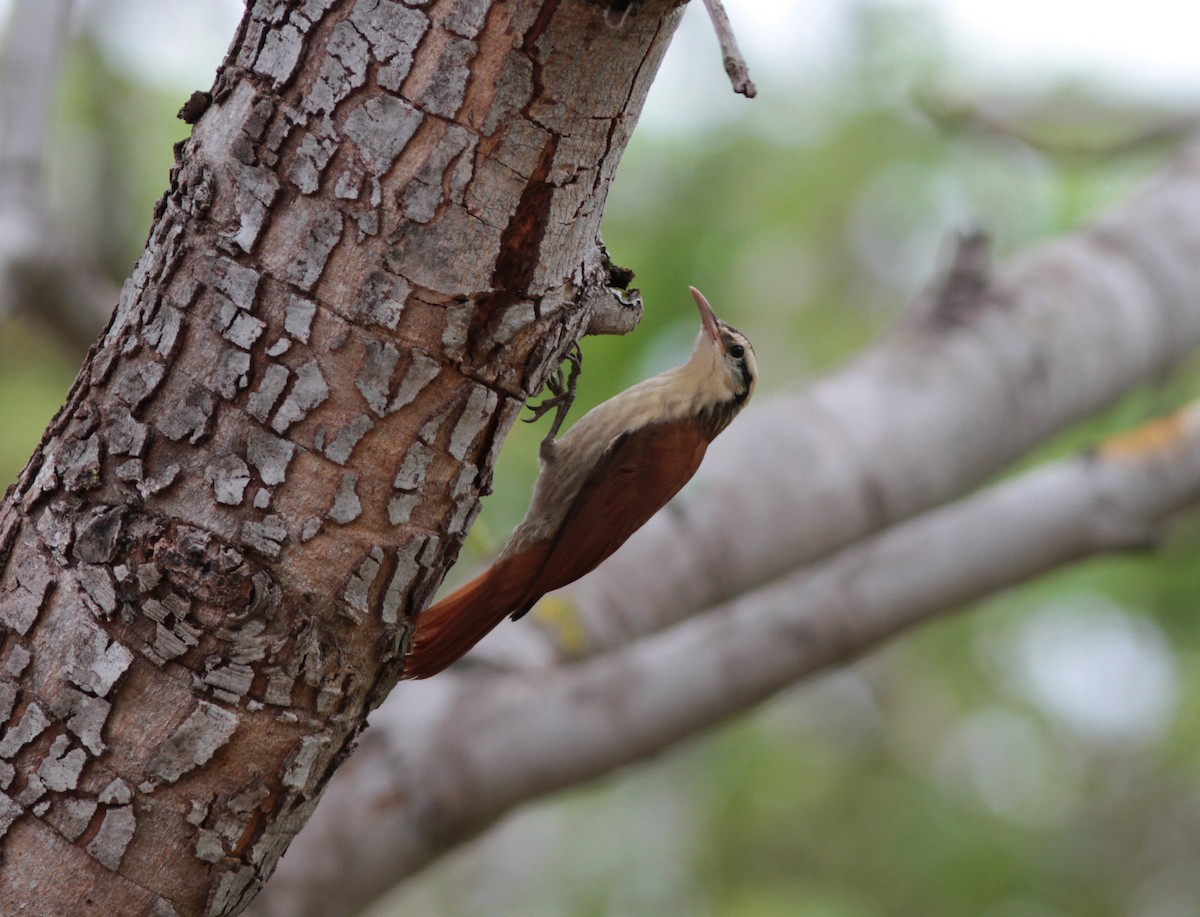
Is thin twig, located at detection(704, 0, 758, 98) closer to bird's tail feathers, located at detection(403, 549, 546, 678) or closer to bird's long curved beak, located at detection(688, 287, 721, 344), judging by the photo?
bird's tail feathers, located at detection(403, 549, 546, 678)

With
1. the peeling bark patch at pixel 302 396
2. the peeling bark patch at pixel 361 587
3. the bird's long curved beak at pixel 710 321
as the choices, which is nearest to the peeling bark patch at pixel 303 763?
the peeling bark patch at pixel 361 587

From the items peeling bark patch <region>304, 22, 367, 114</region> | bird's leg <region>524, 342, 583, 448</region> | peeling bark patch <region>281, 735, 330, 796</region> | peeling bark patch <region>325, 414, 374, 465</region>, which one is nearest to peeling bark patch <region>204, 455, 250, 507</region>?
peeling bark patch <region>325, 414, 374, 465</region>

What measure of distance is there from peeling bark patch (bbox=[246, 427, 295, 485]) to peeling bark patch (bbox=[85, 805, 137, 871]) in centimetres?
49

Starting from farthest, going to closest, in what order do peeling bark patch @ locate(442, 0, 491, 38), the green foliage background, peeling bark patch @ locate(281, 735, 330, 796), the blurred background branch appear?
the green foliage background → the blurred background branch → peeling bark patch @ locate(281, 735, 330, 796) → peeling bark patch @ locate(442, 0, 491, 38)

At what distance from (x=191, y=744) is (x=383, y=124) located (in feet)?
2.87

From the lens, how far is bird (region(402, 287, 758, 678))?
8.88ft

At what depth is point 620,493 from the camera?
3150 mm

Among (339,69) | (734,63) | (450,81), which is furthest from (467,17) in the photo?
(734,63)

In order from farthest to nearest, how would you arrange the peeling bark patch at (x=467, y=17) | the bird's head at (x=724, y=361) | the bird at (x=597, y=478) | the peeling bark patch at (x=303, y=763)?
the bird's head at (x=724, y=361) < the bird at (x=597, y=478) < the peeling bark patch at (x=303, y=763) < the peeling bark patch at (x=467, y=17)

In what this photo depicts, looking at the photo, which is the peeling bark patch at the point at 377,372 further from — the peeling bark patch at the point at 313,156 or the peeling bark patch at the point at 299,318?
the peeling bark patch at the point at 313,156

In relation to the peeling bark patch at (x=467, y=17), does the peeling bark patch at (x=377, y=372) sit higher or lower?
lower

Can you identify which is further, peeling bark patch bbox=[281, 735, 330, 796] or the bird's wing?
the bird's wing

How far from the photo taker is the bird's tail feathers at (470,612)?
8.49 ft

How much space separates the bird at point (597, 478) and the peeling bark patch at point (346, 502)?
3.58 ft
